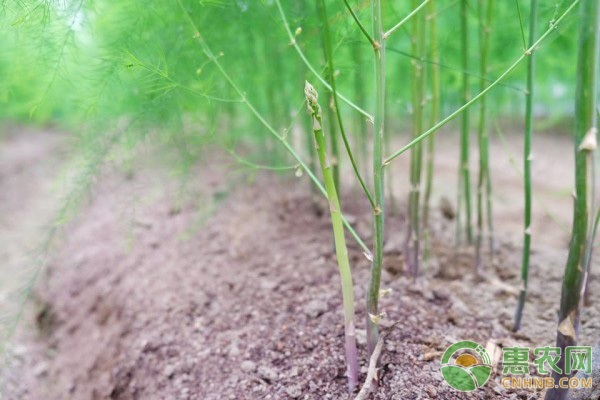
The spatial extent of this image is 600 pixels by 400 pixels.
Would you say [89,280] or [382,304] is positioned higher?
[382,304]

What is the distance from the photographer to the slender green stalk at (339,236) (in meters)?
0.73

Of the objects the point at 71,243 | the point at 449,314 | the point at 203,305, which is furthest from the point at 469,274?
the point at 71,243

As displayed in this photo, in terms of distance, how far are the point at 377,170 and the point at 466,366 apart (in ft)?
1.47

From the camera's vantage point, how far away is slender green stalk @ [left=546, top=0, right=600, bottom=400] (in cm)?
62

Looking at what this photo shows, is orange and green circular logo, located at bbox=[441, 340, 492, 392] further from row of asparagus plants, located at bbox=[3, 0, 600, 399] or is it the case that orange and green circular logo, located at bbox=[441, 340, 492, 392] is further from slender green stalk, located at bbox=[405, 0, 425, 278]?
slender green stalk, located at bbox=[405, 0, 425, 278]

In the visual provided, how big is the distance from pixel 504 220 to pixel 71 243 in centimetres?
200

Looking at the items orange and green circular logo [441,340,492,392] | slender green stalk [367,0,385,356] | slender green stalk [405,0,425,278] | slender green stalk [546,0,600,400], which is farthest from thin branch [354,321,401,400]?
slender green stalk [405,0,425,278]

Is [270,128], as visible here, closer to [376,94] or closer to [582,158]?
[376,94]

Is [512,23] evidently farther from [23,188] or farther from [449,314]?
[23,188]

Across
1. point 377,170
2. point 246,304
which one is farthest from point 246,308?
point 377,170

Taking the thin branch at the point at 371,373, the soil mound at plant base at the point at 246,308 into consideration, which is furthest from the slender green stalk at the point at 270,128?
the soil mound at plant base at the point at 246,308

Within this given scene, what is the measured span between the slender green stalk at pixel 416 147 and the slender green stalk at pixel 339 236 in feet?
1.60

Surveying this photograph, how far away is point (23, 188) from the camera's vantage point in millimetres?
3424

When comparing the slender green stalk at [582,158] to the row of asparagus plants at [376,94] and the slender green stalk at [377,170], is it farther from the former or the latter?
the slender green stalk at [377,170]
